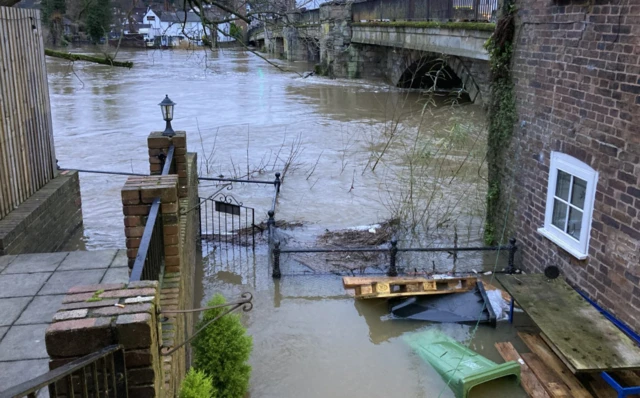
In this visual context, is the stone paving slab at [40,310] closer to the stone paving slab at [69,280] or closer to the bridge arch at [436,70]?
the stone paving slab at [69,280]

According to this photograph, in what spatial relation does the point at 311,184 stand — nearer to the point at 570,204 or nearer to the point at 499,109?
the point at 499,109

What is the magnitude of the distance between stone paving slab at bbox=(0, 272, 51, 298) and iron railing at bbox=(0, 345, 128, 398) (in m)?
2.90

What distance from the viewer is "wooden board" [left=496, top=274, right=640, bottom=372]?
5070mm

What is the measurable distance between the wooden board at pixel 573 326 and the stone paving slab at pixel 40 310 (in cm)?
429

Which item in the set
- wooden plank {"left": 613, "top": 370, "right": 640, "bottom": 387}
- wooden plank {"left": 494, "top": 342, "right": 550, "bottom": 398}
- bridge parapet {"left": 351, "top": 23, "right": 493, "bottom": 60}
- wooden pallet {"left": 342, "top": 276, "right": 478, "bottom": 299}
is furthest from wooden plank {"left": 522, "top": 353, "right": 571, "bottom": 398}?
bridge parapet {"left": 351, "top": 23, "right": 493, "bottom": 60}

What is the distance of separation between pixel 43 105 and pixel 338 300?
15.0ft

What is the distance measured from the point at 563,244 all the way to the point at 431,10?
1409cm

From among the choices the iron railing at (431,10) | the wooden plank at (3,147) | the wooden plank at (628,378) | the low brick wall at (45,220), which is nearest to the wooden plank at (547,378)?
the wooden plank at (628,378)

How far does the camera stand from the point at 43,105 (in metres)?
7.68

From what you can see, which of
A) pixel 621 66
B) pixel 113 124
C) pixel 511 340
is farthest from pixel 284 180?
pixel 113 124

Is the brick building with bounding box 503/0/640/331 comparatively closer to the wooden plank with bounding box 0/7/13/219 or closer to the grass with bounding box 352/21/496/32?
the wooden plank with bounding box 0/7/13/219

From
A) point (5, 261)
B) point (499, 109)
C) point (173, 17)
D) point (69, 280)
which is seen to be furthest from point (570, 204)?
point (173, 17)

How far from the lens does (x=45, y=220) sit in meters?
7.09

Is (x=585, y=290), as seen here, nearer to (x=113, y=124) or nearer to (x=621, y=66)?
(x=621, y=66)
